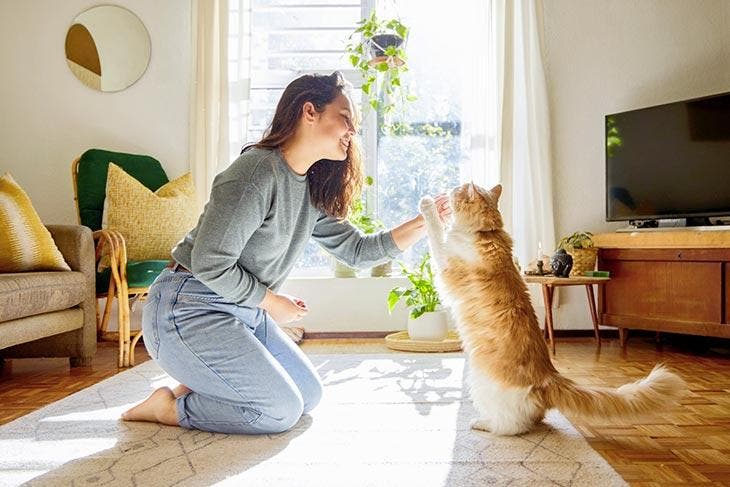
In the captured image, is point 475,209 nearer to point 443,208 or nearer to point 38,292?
point 443,208

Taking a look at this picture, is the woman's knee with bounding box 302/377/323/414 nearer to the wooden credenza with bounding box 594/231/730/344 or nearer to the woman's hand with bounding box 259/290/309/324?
the woman's hand with bounding box 259/290/309/324

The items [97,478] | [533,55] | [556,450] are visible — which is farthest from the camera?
[533,55]

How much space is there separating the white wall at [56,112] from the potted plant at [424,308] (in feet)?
5.53

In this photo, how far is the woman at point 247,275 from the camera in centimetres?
155

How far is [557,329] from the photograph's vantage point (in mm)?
3805

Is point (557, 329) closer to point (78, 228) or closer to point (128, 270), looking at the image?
point (128, 270)

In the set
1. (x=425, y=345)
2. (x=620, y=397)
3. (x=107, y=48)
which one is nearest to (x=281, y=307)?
(x=620, y=397)

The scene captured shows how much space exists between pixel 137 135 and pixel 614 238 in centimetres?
301

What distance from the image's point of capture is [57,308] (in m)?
2.57

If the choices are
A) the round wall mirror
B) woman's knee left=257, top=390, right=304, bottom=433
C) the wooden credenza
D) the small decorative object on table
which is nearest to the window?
the round wall mirror

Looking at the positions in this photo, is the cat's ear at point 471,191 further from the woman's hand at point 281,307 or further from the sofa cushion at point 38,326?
the sofa cushion at point 38,326

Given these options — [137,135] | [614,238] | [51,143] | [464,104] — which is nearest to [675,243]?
[614,238]

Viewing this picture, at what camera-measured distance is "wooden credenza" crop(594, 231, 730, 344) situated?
2912 millimetres

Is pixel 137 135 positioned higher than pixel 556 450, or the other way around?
pixel 137 135
